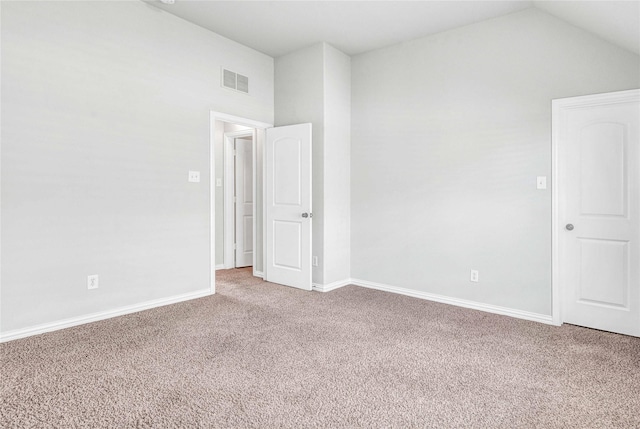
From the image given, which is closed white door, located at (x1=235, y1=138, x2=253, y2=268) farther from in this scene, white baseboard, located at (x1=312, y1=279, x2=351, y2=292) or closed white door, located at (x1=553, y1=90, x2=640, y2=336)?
closed white door, located at (x1=553, y1=90, x2=640, y2=336)

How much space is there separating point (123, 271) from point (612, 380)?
3.76 meters

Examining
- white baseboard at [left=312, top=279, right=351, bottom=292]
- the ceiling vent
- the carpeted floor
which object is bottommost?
the carpeted floor

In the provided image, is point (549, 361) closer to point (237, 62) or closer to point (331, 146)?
point (331, 146)

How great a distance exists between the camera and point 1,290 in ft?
9.07

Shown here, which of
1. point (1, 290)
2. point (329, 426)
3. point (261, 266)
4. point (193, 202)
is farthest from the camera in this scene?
point (261, 266)

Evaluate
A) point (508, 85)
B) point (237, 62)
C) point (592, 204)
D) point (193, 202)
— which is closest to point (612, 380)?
point (592, 204)

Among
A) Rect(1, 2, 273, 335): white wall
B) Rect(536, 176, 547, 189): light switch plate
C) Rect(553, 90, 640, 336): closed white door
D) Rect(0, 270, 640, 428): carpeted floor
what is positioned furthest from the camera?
Rect(536, 176, 547, 189): light switch plate

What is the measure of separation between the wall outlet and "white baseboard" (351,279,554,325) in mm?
2779

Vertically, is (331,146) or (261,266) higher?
(331,146)

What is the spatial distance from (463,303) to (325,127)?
2.42 m

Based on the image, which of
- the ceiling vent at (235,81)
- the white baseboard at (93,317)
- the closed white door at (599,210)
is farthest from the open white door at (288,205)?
the closed white door at (599,210)

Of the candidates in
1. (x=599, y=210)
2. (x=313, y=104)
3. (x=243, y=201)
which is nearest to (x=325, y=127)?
(x=313, y=104)

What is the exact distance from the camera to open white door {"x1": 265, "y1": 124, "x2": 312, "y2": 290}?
4.31m

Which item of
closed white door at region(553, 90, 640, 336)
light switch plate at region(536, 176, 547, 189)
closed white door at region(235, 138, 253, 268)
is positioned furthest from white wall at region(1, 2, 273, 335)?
closed white door at region(553, 90, 640, 336)
